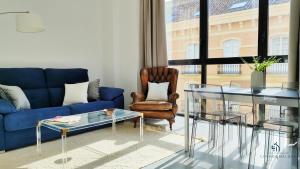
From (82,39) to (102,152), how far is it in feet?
8.29

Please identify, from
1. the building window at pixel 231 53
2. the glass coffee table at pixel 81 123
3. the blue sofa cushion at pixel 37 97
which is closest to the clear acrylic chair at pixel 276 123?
the building window at pixel 231 53

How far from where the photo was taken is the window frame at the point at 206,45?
11.3 ft

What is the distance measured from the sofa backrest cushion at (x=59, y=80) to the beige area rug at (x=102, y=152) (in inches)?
33.0

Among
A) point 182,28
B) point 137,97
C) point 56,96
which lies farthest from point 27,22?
point 182,28

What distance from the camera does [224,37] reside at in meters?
3.93

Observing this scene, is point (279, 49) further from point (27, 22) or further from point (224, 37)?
point (27, 22)

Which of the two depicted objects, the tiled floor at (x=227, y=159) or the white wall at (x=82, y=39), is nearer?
the tiled floor at (x=227, y=159)

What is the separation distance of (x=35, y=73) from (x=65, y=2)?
4.71 ft

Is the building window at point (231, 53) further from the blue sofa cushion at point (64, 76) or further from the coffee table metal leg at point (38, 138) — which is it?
the coffee table metal leg at point (38, 138)

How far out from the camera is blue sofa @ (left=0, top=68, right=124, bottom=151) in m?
2.82

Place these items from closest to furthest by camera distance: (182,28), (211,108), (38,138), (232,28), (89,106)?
(38,138) < (211,108) < (89,106) < (232,28) < (182,28)

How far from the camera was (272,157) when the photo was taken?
2.62 m

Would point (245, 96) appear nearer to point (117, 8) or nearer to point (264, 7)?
point (264, 7)

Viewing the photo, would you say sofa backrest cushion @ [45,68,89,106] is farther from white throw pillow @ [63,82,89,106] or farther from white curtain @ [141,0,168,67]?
white curtain @ [141,0,168,67]
